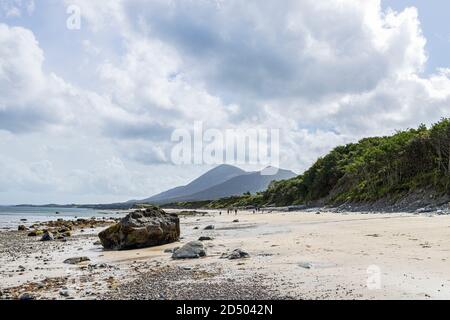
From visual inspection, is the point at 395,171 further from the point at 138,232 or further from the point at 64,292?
the point at 64,292

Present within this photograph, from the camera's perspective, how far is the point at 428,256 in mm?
12977

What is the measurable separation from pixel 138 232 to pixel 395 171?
53656 millimetres

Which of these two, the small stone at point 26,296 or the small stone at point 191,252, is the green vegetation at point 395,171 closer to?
the small stone at point 191,252

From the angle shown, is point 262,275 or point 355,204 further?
point 355,204

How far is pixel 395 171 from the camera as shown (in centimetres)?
6569

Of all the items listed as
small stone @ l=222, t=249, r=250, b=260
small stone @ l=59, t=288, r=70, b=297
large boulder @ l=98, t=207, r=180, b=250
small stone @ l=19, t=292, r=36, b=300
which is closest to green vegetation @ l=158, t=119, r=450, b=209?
large boulder @ l=98, t=207, r=180, b=250

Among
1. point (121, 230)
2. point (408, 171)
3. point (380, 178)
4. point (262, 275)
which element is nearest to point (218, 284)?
point (262, 275)

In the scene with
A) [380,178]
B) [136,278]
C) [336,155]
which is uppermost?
[336,155]

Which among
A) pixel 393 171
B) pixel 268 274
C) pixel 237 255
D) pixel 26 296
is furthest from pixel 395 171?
pixel 26 296

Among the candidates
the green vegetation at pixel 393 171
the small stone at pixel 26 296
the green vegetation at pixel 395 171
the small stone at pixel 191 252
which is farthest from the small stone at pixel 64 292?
the green vegetation at pixel 395 171

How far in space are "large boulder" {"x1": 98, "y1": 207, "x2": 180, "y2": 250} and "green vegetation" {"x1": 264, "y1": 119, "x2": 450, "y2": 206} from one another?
38.9 metres

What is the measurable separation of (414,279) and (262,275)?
4224 mm
